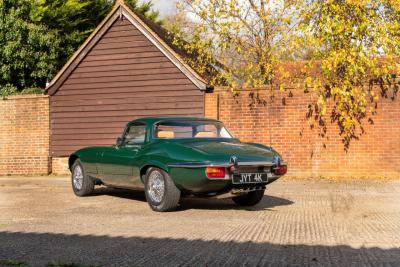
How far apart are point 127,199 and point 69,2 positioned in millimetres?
21525

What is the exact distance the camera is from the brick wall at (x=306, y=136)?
13.7 metres

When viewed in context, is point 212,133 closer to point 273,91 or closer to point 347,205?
point 347,205

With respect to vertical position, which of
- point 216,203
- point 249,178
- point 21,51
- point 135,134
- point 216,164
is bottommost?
point 216,203

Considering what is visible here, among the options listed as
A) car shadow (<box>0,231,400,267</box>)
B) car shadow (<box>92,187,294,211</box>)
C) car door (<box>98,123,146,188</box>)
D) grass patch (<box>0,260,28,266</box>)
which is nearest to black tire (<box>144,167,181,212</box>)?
car shadow (<box>92,187,294,211</box>)

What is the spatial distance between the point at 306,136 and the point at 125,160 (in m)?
6.76

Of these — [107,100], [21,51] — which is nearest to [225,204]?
[107,100]

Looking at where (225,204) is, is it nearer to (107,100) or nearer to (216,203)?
(216,203)

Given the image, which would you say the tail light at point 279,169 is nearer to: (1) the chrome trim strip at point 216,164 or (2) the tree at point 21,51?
(1) the chrome trim strip at point 216,164

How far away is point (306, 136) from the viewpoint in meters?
14.4

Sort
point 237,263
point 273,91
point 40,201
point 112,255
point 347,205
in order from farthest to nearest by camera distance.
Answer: point 273,91 < point 40,201 < point 347,205 < point 112,255 < point 237,263

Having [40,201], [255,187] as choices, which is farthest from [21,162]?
[255,187]

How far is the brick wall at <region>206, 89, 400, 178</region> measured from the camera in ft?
45.1

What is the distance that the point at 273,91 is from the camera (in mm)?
14664

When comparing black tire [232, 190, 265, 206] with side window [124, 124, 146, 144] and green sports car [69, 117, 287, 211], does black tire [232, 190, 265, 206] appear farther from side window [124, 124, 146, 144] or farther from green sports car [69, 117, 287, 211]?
side window [124, 124, 146, 144]
